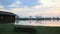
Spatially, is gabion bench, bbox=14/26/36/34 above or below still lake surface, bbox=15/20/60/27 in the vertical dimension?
below

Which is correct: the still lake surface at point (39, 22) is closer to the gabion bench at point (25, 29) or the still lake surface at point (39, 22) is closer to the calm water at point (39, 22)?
the calm water at point (39, 22)

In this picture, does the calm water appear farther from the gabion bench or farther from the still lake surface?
the gabion bench

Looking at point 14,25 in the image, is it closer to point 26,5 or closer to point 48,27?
point 26,5

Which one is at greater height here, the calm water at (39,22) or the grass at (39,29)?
the calm water at (39,22)

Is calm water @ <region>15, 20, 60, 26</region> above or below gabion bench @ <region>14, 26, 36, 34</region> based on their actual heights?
above

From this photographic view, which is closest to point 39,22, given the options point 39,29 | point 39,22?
point 39,22

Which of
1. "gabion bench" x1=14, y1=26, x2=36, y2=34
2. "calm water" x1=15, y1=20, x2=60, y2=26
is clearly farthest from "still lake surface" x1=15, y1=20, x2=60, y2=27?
"gabion bench" x1=14, y1=26, x2=36, y2=34

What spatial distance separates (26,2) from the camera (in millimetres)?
2334

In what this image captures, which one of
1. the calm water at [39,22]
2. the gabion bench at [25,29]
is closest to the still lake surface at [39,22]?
the calm water at [39,22]

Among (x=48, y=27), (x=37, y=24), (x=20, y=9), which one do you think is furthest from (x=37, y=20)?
(x=20, y=9)

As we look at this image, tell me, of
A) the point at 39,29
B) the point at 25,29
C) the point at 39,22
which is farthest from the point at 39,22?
the point at 25,29

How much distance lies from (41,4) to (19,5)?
0.47 meters

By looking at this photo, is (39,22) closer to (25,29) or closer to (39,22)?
(39,22)

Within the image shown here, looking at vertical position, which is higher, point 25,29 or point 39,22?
point 39,22
